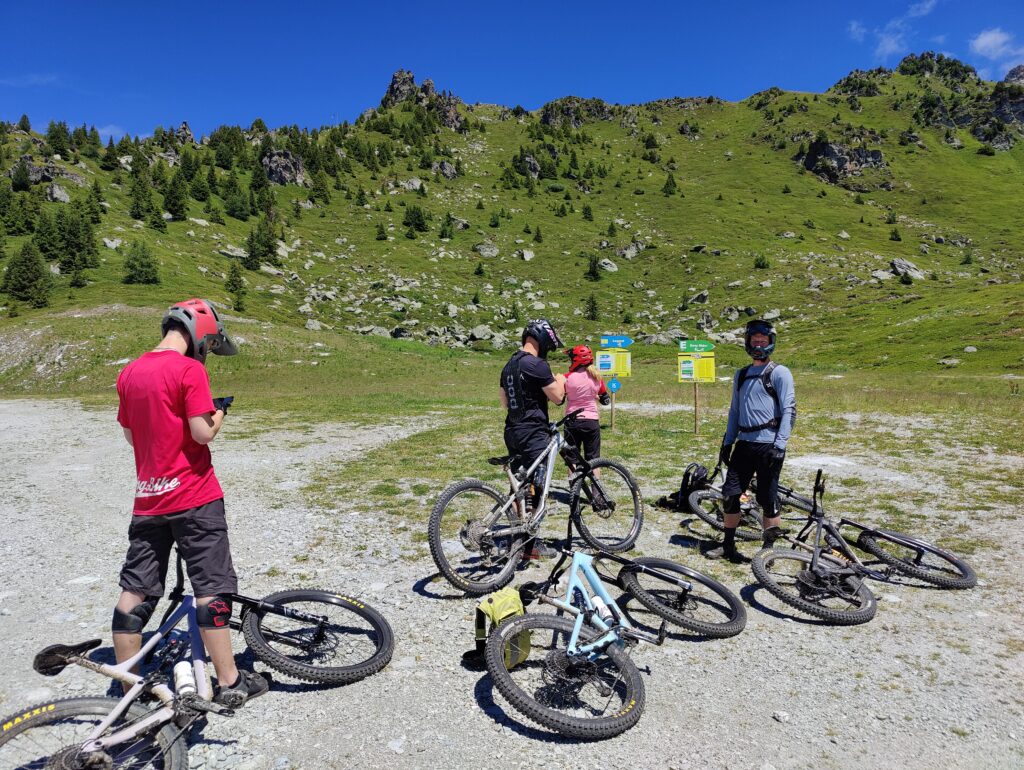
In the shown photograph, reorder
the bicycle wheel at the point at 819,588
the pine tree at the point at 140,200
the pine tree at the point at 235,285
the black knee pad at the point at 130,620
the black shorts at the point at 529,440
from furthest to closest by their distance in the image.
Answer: the pine tree at the point at 140,200 < the pine tree at the point at 235,285 < the black shorts at the point at 529,440 < the bicycle wheel at the point at 819,588 < the black knee pad at the point at 130,620

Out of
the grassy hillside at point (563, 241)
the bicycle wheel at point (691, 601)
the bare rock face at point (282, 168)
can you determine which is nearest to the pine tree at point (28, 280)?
the grassy hillside at point (563, 241)

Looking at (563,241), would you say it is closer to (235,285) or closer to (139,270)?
(235,285)

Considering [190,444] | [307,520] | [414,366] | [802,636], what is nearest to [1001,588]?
[802,636]

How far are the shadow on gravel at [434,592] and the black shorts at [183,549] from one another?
3.22 m

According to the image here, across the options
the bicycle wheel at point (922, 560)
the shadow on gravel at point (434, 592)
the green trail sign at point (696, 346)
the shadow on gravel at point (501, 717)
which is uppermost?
the green trail sign at point (696, 346)

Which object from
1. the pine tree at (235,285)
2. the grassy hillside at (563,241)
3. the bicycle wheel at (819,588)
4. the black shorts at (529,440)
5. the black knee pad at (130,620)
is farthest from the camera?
the pine tree at (235,285)

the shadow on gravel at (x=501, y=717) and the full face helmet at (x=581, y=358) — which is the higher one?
the full face helmet at (x=581, y=358)

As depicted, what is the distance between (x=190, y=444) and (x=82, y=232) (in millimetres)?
80933

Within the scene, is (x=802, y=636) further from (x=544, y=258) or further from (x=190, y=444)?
(x=544, y=258)

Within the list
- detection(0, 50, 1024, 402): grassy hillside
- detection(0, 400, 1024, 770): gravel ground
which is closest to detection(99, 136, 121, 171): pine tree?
detection(0, 50, 1024, 402): grassy hillside

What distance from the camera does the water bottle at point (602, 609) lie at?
4991mm

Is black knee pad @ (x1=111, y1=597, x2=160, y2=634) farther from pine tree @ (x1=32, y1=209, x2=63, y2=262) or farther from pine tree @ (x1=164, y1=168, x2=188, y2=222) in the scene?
pine tree @ (x1=164, y1=168, x2=188, y2=222)

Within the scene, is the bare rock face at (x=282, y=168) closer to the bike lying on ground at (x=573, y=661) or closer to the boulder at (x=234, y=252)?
the boulder at (x=234, y=252)

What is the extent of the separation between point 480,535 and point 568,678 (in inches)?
97.0
